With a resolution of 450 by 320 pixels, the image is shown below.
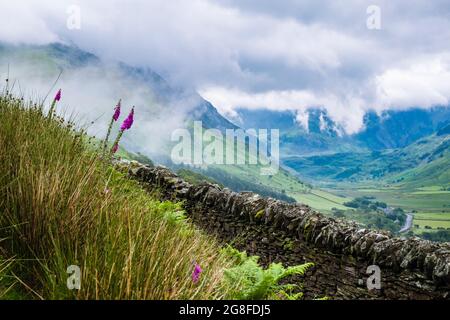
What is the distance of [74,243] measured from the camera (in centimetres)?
329

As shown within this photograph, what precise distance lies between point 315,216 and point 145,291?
21.7 ft

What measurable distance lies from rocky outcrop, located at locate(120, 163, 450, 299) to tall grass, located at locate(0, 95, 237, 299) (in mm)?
3388

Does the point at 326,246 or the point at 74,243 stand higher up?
the point at 74,243

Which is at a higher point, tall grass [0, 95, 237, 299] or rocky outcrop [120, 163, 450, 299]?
tall grass [0, 95, 237, 299]

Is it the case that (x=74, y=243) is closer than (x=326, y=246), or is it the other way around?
(x=74, y=243)

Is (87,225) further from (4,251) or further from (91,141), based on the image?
(91,141)

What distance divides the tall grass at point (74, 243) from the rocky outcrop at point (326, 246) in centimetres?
339

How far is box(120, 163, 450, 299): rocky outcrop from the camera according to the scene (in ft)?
20.8

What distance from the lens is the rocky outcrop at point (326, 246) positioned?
634 centimetres

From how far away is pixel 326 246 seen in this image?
809 cm

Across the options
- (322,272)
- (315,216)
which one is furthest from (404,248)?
(315,216)

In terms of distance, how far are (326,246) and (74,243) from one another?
5.78 meters

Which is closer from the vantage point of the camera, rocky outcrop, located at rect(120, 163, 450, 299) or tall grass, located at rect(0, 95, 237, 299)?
tall grass, located at rect(0, 95, 237, 299)
